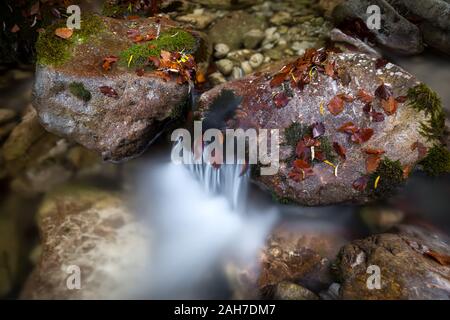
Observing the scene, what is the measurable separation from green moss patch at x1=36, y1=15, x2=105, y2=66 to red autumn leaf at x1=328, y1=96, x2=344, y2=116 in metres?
3.85

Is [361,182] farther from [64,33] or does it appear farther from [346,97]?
[64,33]

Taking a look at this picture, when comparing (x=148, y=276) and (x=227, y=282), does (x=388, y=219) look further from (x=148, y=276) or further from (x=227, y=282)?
(x=148, y=276)

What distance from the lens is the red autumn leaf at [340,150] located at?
480 cm

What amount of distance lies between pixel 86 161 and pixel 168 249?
6.44 feet

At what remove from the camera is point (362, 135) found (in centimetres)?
482

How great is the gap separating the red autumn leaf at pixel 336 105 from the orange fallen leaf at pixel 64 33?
414 cm

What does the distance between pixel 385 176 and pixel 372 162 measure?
0.26 m

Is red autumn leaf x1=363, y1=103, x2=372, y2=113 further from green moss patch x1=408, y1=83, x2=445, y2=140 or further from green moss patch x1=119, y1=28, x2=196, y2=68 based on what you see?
green moss patch x1=119, y1=28, x2=196, y2=68

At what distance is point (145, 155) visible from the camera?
18.6 ft

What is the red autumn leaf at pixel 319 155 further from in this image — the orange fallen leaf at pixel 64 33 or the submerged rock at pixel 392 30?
the orange fallen leaf at pixel 64 33

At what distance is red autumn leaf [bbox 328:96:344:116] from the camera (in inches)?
193

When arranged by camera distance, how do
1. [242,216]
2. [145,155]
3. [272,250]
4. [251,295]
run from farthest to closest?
[145,155]
[242,216]
[272,250]
[251,295]

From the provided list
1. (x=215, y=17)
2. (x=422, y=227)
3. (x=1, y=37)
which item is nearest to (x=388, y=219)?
(x=422, y=227)

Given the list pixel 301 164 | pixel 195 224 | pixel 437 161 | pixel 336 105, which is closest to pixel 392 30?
pixel 336 105
